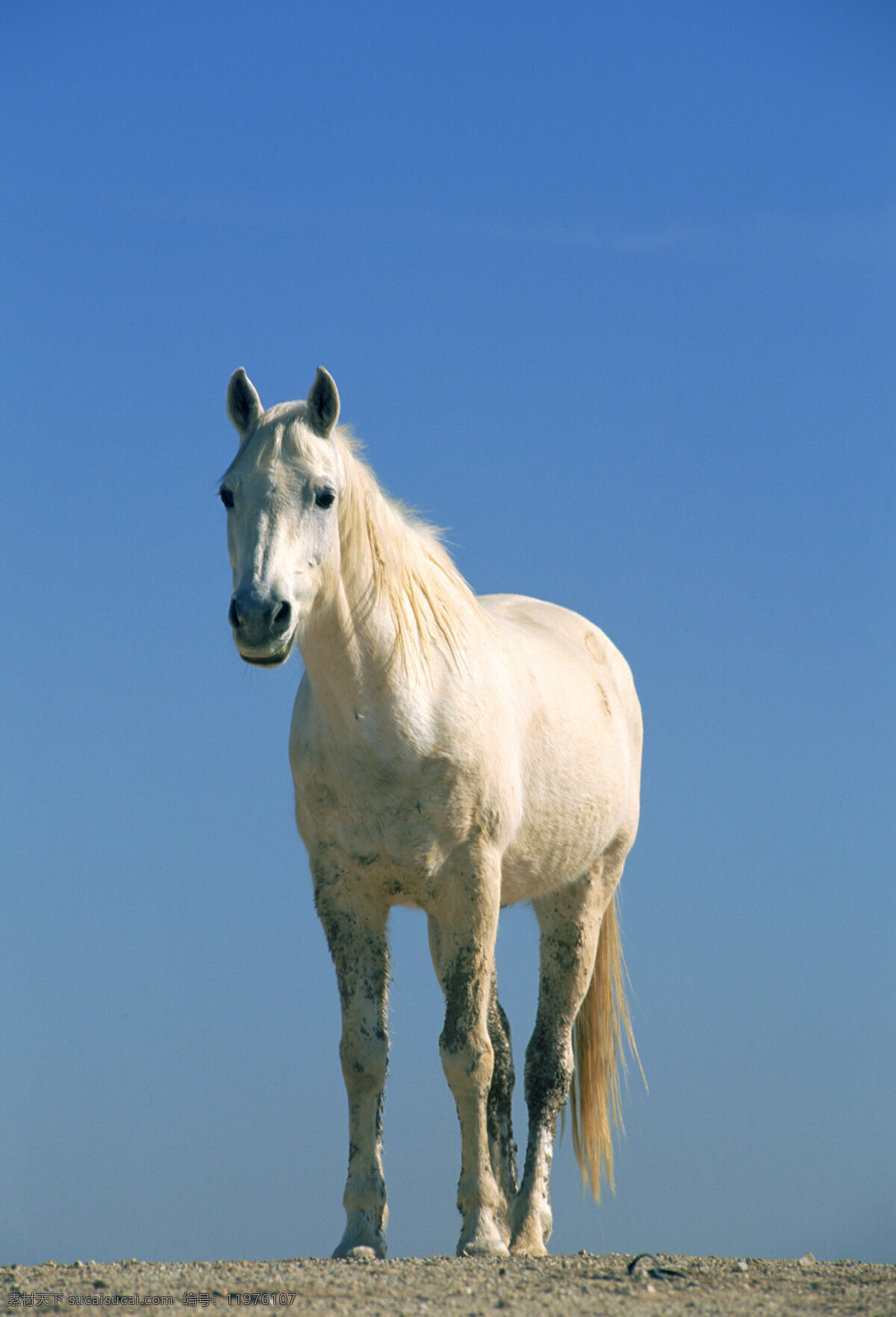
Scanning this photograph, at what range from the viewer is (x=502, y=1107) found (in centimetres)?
794

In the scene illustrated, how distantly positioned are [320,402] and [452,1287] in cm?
378

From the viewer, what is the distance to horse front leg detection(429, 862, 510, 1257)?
6.72 meters

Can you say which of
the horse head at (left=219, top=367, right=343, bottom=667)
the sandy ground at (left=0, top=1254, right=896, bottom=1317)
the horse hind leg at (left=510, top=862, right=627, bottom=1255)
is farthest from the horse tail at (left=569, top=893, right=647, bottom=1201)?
the horse head at (left=219, top=367, right=343, bottom=667)

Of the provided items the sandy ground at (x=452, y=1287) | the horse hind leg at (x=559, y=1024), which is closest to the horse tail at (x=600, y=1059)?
the horse hind leg at (x=559, y=1024)

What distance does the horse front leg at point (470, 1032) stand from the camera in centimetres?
672

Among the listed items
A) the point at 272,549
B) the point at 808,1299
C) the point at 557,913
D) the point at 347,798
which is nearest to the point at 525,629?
the point at 557,913

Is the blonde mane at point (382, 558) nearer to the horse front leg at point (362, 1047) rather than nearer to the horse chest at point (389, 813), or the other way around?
the horse chest at point (389, 813)

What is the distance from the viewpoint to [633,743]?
9617 millimetres

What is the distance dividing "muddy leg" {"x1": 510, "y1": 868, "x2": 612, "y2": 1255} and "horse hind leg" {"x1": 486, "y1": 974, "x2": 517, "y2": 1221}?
10cm

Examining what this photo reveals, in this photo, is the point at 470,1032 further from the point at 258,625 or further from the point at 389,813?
the point at 258,625

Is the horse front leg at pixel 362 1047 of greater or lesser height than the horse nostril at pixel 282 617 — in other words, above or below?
below

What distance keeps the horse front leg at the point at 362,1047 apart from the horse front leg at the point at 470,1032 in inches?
13.4

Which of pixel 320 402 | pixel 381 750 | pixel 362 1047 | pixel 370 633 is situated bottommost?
pixel 362 1047

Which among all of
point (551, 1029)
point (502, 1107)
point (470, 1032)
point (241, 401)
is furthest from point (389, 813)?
point (551, 1029)
